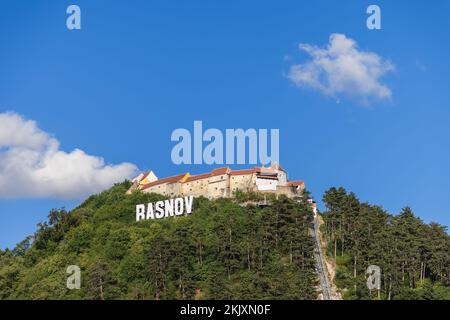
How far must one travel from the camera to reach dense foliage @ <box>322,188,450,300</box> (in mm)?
82312

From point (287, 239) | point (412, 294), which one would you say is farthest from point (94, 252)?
point (412, 294)

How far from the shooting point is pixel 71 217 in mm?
112000

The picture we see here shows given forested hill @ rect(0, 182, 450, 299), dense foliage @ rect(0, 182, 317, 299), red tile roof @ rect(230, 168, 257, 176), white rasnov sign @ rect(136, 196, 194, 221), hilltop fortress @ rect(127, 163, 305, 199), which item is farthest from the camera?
red tile roof @ rect(230, 168, 257, 176)

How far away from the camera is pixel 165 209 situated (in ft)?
352

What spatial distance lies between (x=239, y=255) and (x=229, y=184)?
91.7 ft

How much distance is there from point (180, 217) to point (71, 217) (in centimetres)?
1859

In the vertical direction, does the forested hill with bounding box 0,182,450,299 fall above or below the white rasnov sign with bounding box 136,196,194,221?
below

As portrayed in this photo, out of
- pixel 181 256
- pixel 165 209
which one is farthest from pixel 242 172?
pixel 181 256

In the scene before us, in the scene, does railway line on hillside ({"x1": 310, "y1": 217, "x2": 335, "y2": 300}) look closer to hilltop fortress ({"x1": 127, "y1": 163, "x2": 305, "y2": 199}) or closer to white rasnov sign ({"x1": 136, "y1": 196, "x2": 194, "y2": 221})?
hilltop fortress ({"x1": 127, "y1": 163, "x2": 305, "y2": 199})

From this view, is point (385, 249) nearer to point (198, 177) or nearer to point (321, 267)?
point (321, 267)

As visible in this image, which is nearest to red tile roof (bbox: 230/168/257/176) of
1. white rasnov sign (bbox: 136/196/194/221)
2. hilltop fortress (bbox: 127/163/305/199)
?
hilltop fortress (bbox: 127/163/305/199)

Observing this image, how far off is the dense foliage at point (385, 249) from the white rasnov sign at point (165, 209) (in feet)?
65.2

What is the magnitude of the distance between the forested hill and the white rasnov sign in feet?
5.92
